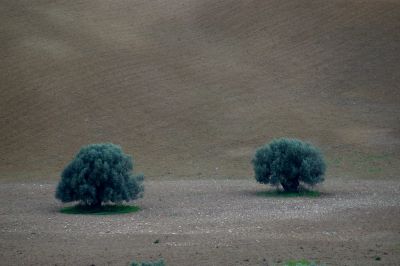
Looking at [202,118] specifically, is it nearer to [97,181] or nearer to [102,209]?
[102,209]

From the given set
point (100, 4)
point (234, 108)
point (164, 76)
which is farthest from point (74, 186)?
point (100, 4)

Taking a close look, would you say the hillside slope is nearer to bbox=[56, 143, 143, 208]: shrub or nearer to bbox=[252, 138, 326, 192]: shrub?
bbox=[252, 138, 326, 192]: shrub

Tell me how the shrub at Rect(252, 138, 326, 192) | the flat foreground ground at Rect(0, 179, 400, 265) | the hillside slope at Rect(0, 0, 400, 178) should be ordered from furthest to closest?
1. the hillside slope at Rect(0, 0, 400, 178)
2. the shrub at Rect(252, 138, 326, 192)
3. the flat foreground ground at Rect(0, 179, 400, 265)

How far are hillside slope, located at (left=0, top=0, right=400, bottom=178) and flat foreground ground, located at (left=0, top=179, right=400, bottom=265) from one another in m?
8.13

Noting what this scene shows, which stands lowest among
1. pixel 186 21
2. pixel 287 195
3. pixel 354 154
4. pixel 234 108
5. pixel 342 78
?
pixel 287 195

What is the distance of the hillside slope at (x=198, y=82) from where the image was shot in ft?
105

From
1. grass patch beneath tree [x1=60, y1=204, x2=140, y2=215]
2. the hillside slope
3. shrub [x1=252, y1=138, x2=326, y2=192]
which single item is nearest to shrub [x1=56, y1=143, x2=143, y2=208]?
grass patch beneath tree [x1=60, y1=204, x2=140, y2=215]

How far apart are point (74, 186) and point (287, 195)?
7459 millimetres

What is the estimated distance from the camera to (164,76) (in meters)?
42.6

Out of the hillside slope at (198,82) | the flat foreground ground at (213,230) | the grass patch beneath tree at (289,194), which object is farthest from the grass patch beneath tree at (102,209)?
the hillside slope at (198,82)

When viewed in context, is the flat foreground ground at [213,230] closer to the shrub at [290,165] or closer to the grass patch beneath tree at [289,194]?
the grass patch beneath tree at [289,194]

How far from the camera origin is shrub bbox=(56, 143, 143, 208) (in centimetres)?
1795

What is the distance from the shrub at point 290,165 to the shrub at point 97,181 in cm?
526

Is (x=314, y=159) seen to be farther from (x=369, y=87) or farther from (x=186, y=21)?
(x=186, y=21)
